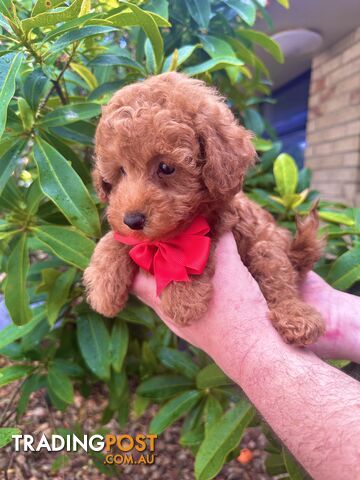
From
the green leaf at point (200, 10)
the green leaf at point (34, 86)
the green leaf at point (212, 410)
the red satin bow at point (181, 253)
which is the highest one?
the green leaf at point (200, 10)

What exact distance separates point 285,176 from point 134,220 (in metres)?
1.55

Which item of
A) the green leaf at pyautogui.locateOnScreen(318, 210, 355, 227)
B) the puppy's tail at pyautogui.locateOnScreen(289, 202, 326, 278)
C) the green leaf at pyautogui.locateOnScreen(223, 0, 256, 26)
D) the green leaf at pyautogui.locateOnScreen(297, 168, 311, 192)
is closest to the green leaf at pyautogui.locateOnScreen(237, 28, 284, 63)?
the green leaf at pyautogui.locateOnScreen(223, 0, 256, 26)

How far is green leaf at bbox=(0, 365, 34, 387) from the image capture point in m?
1.92

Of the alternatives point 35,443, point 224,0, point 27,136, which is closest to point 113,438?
point 35,443

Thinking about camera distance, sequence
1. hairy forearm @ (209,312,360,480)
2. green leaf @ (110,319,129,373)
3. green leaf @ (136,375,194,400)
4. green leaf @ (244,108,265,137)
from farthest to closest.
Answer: green leaf @ (244,108,265,137) → green leaf @ (136,375,194,400) → green leaf @ (110,319,129,373) → hairy forearm @ (209,312,360,480)

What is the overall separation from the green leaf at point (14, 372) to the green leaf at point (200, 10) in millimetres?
1927

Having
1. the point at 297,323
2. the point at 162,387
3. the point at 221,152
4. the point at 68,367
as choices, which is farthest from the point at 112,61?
the point at 162,387

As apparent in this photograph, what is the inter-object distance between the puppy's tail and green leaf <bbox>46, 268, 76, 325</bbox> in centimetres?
100

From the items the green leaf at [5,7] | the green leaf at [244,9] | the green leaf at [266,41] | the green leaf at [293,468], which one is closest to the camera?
the green leaf at [5,7]

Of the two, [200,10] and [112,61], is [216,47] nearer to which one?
[200,10]

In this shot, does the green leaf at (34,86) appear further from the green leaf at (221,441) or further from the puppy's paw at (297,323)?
the green leaf at (221,441)

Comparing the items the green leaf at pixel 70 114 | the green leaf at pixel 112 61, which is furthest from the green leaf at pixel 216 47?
the green leaf at pixel 70 114

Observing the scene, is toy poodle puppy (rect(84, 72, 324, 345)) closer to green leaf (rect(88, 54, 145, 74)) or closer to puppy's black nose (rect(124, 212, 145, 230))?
puppy's black nose (rect(124, 212, 145, 230))

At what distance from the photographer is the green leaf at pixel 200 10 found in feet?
6.86
